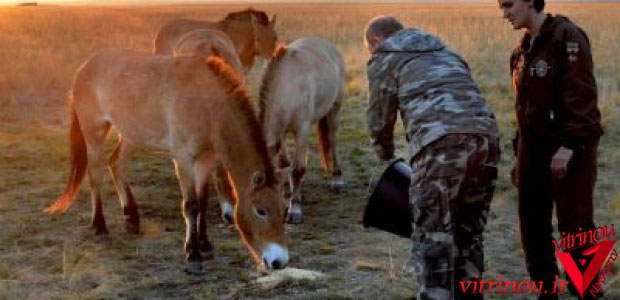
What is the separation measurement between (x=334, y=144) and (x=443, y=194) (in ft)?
16.4

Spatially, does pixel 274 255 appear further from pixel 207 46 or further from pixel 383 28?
pixel 207 46

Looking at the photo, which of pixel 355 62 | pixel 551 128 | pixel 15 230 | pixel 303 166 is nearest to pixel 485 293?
pixel 551 128

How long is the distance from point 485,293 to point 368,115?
73.7 inches

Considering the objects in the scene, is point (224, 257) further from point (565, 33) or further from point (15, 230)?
point (565, 33)

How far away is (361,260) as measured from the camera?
6.06 meters

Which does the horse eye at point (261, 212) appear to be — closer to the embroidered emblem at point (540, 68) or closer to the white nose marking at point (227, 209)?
the white nose marking at point (227, 209)

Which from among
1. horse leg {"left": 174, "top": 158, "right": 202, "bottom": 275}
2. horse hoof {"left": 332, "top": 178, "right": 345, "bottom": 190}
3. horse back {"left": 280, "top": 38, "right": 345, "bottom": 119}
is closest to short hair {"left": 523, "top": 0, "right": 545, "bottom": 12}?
horse leg {"left": 174, "top": 158, "right": 202, "bottom": 275}

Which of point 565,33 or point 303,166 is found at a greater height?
point 565,33

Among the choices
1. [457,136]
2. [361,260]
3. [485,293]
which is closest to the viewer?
[457,136]

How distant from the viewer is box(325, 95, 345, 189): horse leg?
8711 millimetres

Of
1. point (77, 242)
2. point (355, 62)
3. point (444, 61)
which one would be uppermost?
point (444, 61)

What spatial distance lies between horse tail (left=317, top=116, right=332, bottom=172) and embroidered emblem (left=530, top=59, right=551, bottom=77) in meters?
4.84

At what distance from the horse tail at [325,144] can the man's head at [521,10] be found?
4.84 metres

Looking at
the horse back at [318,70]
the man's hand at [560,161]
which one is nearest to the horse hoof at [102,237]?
the horse back at [318,70]
